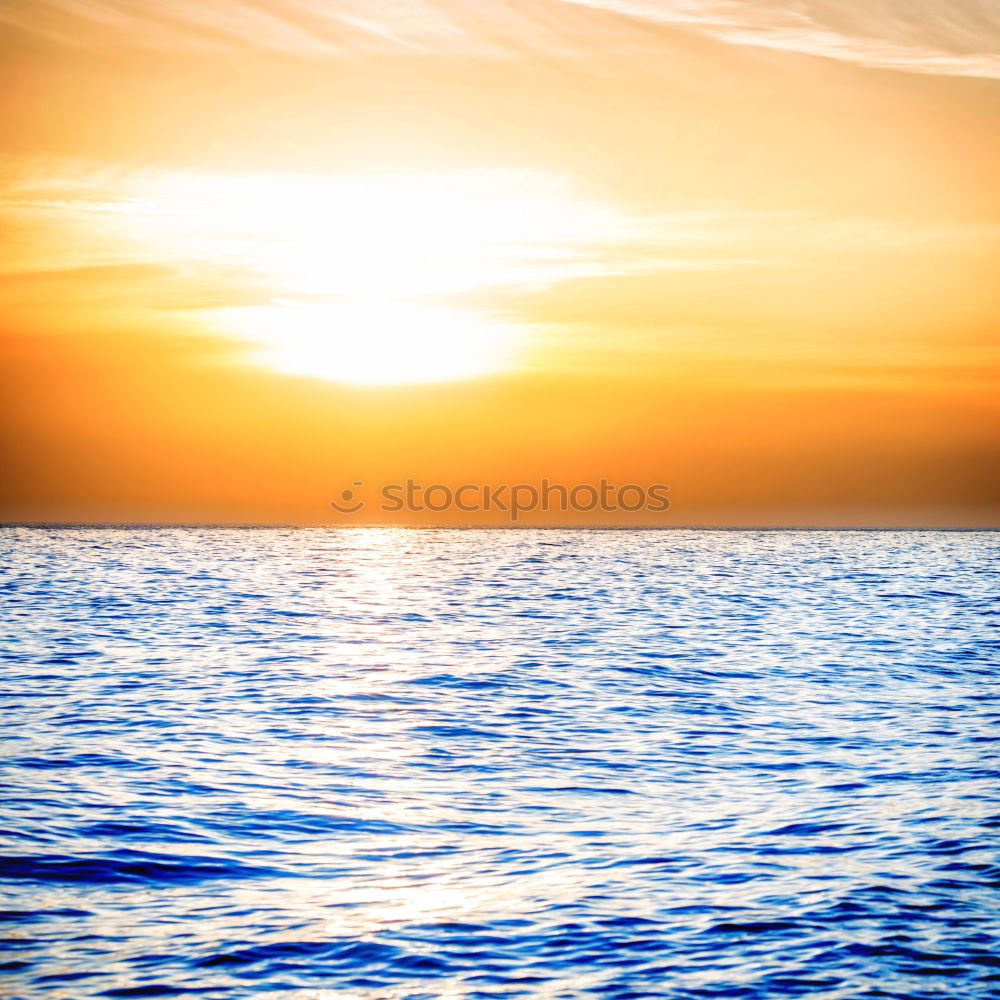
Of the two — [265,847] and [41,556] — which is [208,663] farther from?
[41,556]

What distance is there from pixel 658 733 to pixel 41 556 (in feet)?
367

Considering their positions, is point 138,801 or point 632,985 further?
point 138,801

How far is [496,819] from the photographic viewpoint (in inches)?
737

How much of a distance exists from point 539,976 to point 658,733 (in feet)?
50.1

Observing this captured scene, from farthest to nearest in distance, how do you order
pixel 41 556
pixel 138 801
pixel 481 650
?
pixel 41 556 < pixel 481 650 < pixel 138 801

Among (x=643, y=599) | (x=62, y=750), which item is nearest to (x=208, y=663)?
(x=62, y=750)

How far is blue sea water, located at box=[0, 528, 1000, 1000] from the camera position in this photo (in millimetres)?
12484

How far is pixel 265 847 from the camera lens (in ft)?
55.3

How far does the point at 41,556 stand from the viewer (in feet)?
413

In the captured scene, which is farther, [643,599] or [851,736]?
[643,599]

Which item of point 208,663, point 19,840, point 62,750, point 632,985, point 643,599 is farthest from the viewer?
point 643,599

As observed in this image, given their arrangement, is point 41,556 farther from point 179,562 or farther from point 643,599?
point 643,599

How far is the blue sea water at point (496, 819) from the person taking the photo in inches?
492

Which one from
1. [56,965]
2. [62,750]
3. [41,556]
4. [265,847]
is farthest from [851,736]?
[41,556]
